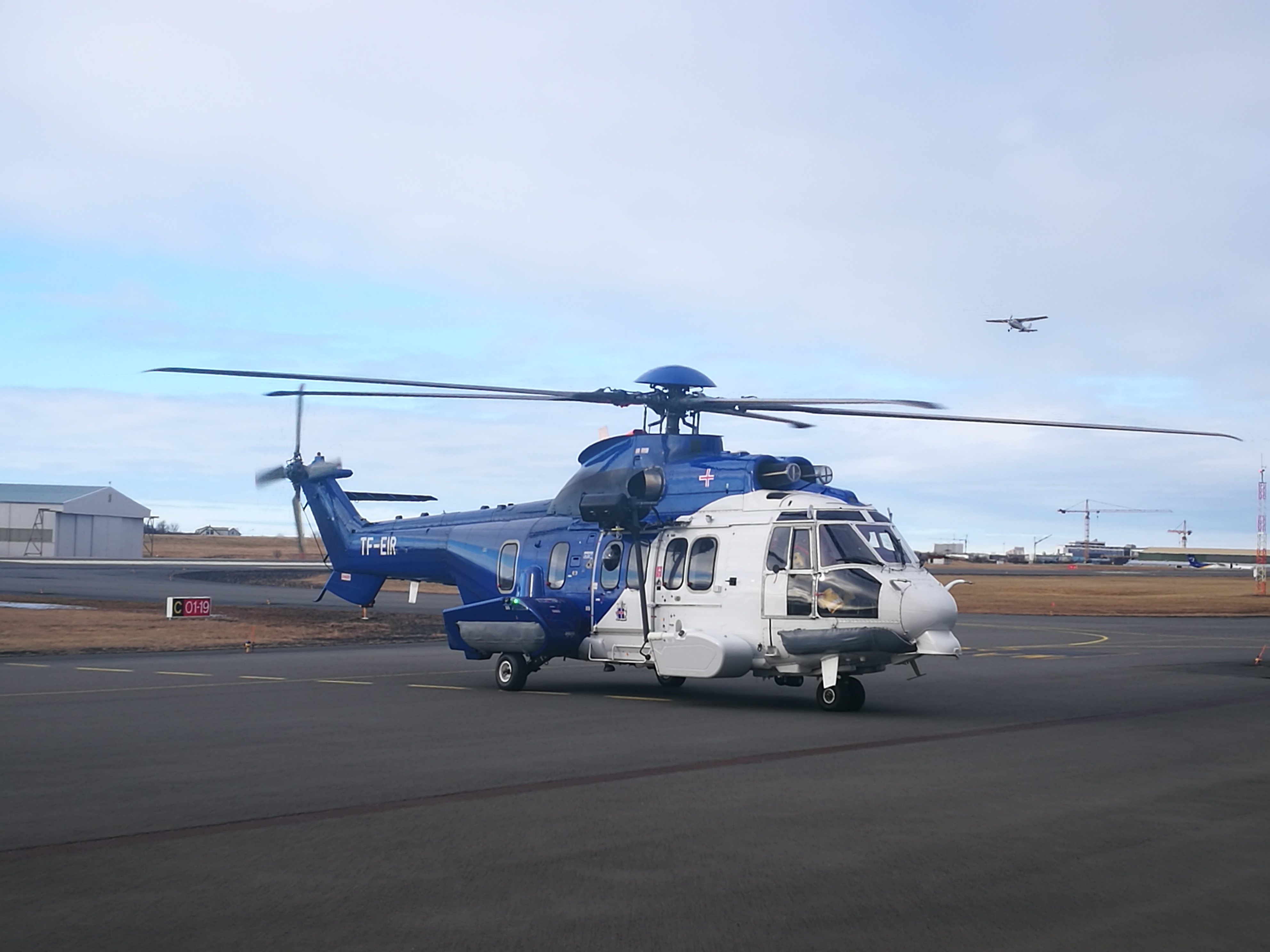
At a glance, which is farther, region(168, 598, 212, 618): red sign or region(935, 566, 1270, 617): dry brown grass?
region(935, 566, 1270, 617): dry brown grass

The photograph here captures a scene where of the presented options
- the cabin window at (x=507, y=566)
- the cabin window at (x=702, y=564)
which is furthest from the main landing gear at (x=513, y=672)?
the cabin window at (x=702, y=564)

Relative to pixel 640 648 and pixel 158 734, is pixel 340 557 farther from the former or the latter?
pixel 158 734

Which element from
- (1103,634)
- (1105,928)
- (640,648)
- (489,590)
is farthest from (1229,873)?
(1103,634)

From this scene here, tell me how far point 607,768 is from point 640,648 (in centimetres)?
732

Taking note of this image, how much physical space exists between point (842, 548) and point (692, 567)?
2713 millimetres

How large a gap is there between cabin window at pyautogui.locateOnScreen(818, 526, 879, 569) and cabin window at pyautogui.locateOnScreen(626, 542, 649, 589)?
132 inches

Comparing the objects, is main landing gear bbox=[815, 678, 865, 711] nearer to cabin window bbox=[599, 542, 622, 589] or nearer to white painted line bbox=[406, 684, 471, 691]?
cabin window bbox=[599, 542, 622, 589]

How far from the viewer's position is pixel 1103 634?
36.8 metres

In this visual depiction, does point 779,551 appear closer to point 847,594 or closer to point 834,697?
point 847,594

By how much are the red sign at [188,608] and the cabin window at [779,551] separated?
72.4ft

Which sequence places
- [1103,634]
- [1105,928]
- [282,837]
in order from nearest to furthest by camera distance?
[1105,928] → [282,837] → [1103,634]

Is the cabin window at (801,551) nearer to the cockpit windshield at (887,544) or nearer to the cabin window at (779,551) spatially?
the cabin window at (779,551)

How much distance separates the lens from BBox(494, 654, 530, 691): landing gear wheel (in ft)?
67.2

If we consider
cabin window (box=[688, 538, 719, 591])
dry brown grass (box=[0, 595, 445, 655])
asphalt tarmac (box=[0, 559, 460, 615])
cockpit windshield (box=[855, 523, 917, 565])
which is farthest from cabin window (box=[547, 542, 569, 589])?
asphalt tarmac (box=[0, 559, 460, 615])
